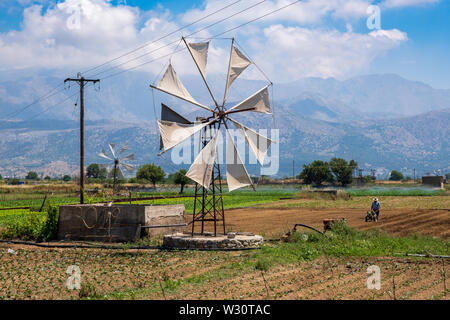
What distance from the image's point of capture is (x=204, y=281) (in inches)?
711

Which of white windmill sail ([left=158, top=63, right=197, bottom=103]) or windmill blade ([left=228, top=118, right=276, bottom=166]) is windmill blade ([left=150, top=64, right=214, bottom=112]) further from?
windmill blade ([left=228, top=118, right=276, bottom=166])

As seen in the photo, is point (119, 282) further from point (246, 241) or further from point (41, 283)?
point (246, 241)

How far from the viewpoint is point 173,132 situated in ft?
82.6

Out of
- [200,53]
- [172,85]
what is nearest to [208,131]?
[172,85]

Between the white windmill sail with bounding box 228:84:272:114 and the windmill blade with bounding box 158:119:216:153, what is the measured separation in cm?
246

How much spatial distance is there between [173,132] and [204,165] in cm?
222

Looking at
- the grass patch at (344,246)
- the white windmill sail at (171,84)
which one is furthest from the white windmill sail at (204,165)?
the grass patch at (344,246)

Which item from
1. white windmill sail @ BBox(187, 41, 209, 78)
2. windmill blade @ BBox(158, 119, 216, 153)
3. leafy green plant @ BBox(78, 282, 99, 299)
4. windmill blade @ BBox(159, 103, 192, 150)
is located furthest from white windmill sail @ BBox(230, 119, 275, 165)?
leafy green plant @ BBox(78, 282, 99, 299)

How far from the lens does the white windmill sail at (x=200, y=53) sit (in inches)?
1020

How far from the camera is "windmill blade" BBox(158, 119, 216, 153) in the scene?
24780 millimetres

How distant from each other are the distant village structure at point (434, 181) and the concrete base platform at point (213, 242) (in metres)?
103
